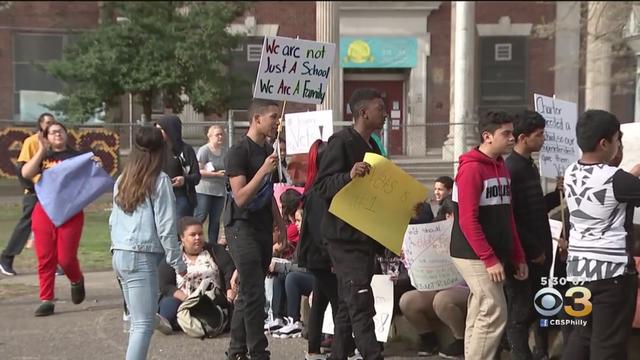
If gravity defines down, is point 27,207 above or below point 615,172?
below

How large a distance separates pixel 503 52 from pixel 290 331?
21401 millimetres

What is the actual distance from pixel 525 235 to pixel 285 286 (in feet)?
7.53

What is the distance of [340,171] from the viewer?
16.2 feet

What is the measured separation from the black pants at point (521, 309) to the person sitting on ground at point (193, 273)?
2502mm

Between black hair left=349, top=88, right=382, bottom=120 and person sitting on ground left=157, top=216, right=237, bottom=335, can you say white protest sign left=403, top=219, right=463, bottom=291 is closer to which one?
black hair left=349, top=88, right=382, bottom=120

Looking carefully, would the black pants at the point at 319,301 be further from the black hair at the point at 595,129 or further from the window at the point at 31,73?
the window at the point at 31,73

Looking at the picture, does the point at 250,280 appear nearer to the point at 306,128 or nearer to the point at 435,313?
the point at 435,313

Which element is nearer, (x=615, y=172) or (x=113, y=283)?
(x=615, y=172)

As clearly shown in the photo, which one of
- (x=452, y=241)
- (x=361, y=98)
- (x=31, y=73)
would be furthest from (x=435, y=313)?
(x=31, y=73)

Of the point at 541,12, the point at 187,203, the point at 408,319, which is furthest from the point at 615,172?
the point at 541,12

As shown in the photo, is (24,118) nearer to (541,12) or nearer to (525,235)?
(541,12)

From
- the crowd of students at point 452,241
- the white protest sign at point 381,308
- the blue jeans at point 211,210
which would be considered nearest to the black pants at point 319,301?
the crowd of students at point 452,241

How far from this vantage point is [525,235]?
516 cm

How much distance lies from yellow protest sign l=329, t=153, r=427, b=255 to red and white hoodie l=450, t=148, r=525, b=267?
1.17ft
